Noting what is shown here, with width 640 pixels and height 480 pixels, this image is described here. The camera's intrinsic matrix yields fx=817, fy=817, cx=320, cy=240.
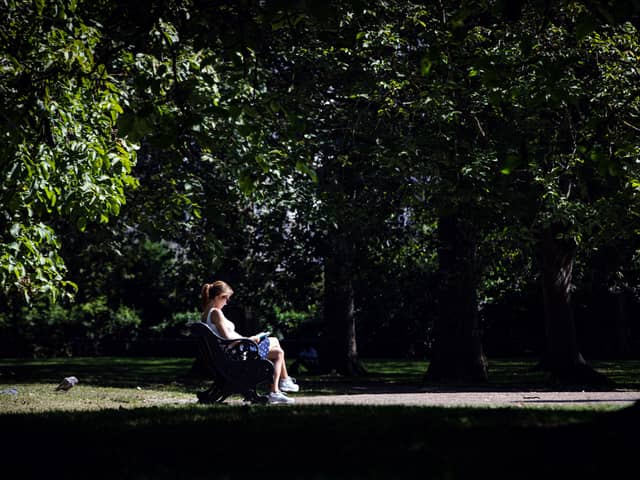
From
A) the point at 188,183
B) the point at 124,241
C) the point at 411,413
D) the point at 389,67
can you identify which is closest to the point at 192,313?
the point at 124,241

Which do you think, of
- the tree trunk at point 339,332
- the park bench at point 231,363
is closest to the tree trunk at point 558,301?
the tree trunk at point 339,332

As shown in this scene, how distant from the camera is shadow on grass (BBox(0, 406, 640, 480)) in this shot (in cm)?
488

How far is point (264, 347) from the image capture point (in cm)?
1144

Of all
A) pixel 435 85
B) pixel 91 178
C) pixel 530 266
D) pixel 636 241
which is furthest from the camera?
pixel 530 266

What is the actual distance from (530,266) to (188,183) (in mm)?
10226

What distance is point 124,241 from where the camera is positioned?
2272 cm

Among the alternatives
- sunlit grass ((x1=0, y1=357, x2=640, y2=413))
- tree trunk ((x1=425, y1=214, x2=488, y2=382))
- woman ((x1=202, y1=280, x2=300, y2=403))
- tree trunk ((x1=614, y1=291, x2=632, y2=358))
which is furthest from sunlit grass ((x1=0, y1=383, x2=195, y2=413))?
tree trunk ((x1=614, y1=291, x2=632, y2=358))

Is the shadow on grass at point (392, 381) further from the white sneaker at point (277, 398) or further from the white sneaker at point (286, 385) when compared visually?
the white sneaker at point (277, 398)

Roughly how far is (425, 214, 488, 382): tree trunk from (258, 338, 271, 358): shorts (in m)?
7.91

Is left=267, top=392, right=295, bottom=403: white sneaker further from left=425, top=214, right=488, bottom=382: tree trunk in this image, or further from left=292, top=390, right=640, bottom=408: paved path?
left=425, top=214, right=488, bottom=382: tree trunk

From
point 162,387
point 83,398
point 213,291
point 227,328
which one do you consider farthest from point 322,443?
point 162,387

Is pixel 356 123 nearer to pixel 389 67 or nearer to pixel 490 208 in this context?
pixel 389 67

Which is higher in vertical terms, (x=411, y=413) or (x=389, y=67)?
(x=389, y=67)

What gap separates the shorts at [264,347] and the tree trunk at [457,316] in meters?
7.91
